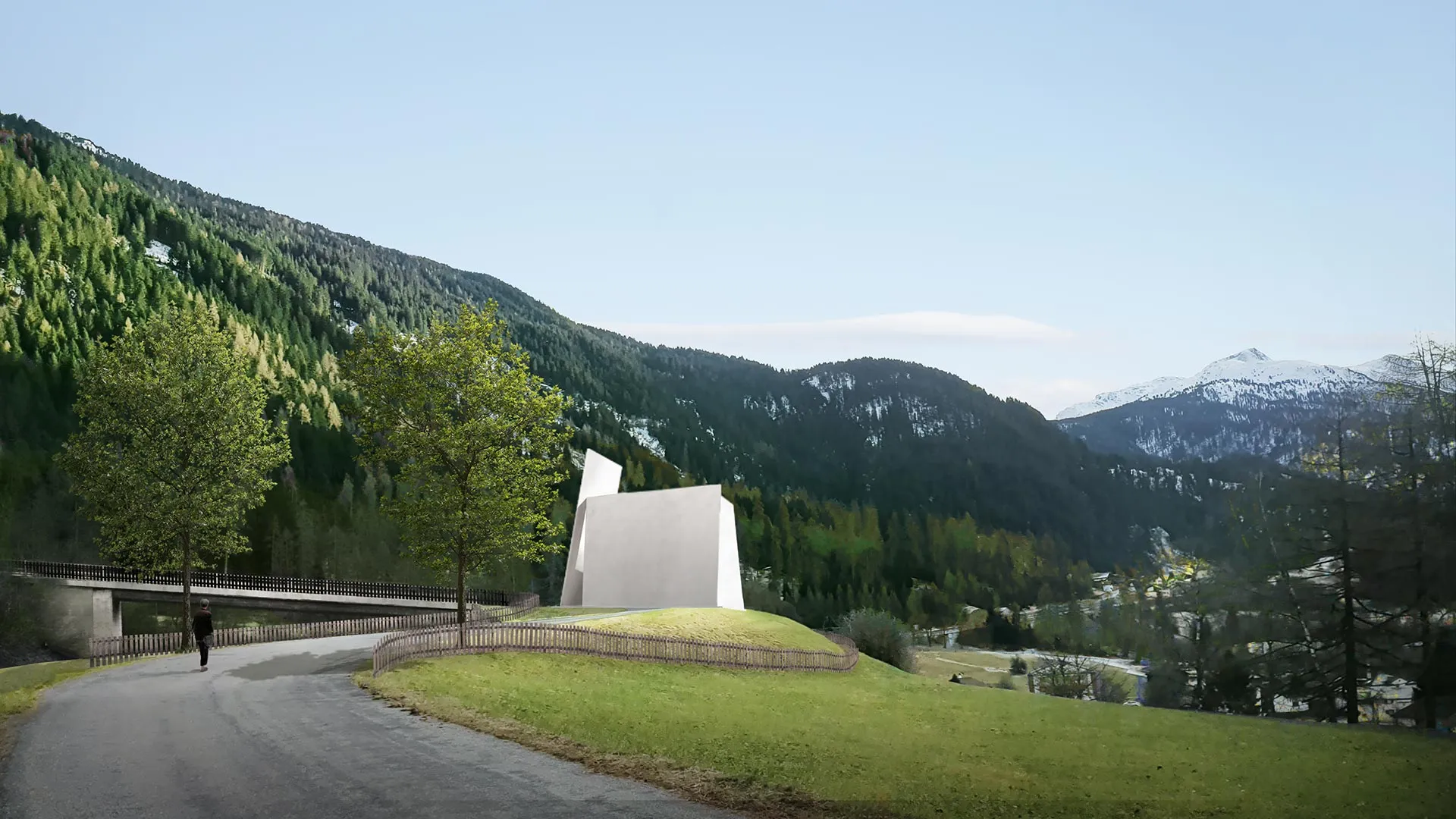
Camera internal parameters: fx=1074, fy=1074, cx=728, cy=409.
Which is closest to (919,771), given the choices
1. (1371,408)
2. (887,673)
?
(887,673)

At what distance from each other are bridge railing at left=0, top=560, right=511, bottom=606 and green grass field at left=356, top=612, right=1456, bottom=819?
3394 centimetres

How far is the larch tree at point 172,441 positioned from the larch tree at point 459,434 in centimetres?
837

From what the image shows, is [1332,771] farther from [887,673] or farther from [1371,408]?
[1371,408]

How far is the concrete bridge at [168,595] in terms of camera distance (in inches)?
2162

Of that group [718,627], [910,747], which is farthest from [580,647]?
[910,747]

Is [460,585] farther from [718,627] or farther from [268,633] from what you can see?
[718,627]

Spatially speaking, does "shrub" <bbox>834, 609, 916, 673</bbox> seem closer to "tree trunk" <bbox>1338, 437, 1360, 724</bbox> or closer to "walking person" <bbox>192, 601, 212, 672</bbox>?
"tree trunk" <bbox>1338, 437, 1360, 724</bbox>

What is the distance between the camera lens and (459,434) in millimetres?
36625

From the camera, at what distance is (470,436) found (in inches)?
1457

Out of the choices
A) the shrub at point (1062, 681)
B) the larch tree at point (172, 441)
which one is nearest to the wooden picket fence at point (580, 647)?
the larch tree at point (172, 441)

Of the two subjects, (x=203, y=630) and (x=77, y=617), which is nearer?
(x=203, y=630)

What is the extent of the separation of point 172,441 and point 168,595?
70.2ft

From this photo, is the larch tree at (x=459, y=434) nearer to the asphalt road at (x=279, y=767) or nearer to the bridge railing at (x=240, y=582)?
the asphalt road at (x=279, y=767)

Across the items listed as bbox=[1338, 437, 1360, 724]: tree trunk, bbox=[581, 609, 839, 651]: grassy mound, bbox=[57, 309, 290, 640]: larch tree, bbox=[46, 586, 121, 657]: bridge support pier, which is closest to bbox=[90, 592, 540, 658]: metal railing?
bbox=[57, 309, 290, 640]: larch tree
